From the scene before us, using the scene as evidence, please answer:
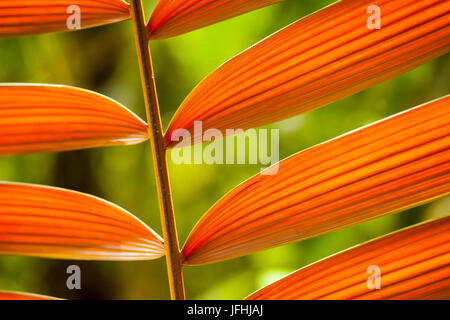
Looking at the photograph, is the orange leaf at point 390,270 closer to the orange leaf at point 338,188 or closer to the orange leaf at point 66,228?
the orange leaf at point 338,188

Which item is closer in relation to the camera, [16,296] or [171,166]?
[16,296]

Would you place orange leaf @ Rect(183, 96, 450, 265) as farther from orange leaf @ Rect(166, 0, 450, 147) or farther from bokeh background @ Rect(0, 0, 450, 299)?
bokeh background @ Rect(0, 0, 450, 299)

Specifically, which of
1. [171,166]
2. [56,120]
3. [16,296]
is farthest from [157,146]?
[171,166]

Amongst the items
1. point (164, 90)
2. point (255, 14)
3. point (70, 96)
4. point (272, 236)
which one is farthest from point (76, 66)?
point (272, 236)

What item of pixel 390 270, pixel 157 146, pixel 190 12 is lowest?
pixel 390 270

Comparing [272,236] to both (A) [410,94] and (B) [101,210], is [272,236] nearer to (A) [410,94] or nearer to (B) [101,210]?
(B) [101,210]

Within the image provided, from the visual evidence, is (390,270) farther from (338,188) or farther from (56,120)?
(56,120)

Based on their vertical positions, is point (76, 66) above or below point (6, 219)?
above
